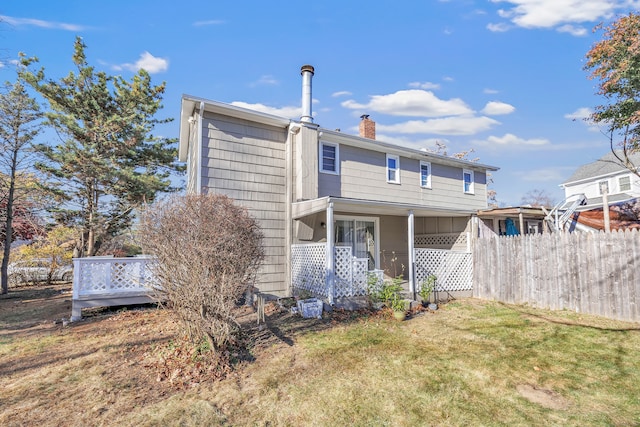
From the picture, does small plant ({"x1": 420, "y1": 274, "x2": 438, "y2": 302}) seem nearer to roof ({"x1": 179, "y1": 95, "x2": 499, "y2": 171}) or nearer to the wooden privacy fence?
the wooden privacy fence

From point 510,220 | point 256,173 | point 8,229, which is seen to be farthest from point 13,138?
point 510,220

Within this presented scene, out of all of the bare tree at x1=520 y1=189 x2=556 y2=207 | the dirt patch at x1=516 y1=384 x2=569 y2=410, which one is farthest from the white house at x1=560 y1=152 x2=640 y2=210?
the dirt patch at x1=516 y1=384 x2=569 y2=410

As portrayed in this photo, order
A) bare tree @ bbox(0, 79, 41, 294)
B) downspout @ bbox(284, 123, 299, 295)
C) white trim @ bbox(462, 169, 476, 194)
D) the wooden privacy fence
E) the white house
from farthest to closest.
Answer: the white house
white trim @ bbox(462, 169, 476, 194)
bare tree @ bbox(0, 79, 41, 294)
downspout @ bbox(284, 123, 299, 295)
the wooden privacy fence

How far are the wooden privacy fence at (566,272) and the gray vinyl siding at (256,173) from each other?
20.8 feet

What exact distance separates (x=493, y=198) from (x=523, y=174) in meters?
12.1

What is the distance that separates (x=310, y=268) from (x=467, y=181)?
968 cm

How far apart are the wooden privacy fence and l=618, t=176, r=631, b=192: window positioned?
70.9 feet

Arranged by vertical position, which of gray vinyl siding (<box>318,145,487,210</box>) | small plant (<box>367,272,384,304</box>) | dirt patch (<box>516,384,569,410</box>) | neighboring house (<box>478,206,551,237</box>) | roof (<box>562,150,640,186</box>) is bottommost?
dirt patch (<box>516,384,569,410</box>)

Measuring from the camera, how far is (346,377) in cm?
436

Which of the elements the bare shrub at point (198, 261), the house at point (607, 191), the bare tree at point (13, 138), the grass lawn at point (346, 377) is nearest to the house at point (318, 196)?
the grass lawn at point (346, 377)

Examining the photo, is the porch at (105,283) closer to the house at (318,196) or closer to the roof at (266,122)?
the house at (318,196)

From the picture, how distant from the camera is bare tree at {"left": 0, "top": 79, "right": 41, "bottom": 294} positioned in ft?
39.3

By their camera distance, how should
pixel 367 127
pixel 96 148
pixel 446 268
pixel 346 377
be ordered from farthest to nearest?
pixel 96 148 → pixel 367 127 → pixel 446 268 → pixel 346 377

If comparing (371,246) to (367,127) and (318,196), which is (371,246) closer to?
Result: (318,196)
